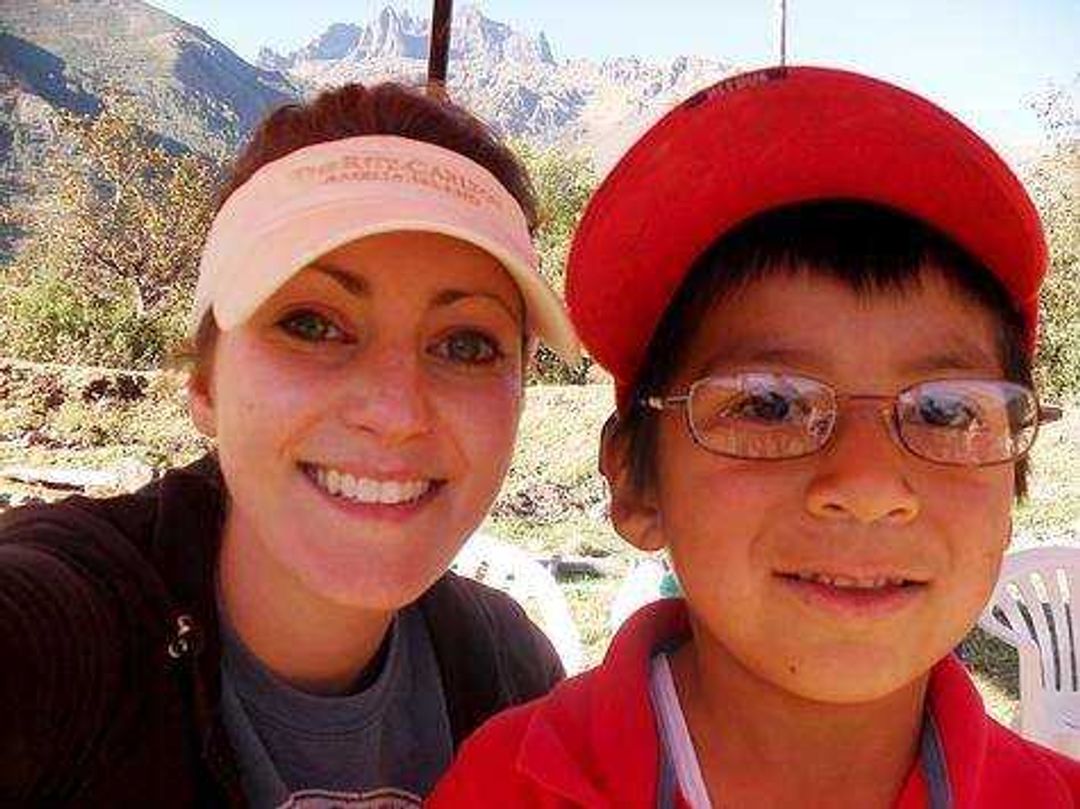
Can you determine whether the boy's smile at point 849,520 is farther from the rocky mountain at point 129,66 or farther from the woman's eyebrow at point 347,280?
the rocky mountain at point 129,66

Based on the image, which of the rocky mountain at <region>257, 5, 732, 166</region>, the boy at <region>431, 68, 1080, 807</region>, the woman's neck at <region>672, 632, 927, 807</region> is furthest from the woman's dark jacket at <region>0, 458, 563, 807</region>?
the rocky mountain at <region>257, 5, 732, 166</region>

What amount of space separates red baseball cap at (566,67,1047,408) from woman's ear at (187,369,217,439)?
63cm

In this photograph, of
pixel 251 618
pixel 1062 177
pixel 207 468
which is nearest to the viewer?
pixel 251 618

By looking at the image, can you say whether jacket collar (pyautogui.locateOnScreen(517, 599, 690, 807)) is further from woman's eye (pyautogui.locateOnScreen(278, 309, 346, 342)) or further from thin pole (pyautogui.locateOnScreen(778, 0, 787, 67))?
thin pole (pyautogui.locateOnScreen(778, 0, 787, 67))

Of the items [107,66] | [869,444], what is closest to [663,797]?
[869,444]

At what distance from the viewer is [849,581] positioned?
1238mm

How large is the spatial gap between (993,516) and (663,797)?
47 cm

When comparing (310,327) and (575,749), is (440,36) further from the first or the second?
(575,749)

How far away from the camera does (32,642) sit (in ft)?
4.10

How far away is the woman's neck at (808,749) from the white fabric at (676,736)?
29 millimetres

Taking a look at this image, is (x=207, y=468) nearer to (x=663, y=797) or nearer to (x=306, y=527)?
(x=306, y=527)

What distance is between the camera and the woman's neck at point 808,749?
1.37 meters

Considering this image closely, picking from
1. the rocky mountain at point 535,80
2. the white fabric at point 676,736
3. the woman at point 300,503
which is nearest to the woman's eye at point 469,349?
the woman at point 300,503

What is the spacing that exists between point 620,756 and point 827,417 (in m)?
0.43
